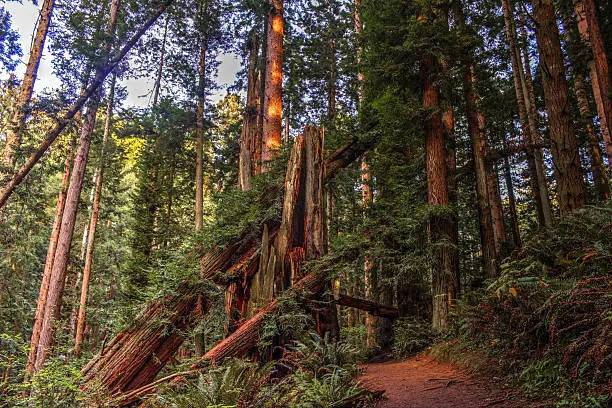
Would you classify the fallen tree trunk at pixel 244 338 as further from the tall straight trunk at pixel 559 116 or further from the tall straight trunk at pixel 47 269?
the tall straight trunk at pixel 47 269

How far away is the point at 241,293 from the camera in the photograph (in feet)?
22.2

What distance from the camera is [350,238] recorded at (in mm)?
7492

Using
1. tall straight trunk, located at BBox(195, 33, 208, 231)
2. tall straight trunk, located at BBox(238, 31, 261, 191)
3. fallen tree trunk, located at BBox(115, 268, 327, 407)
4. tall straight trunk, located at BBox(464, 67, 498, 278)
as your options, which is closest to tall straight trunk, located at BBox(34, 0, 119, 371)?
tall straight trunk, located at BBox(195, 33, 208, 231)

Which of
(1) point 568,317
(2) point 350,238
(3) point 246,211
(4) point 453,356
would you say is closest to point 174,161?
(3) point 246,211

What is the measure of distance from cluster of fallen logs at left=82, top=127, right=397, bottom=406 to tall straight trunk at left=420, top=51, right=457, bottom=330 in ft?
6.63

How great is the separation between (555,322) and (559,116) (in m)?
4.85

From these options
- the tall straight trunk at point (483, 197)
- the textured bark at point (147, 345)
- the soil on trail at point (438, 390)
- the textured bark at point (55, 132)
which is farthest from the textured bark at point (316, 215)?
the tall straight trunk at point (483, 197)

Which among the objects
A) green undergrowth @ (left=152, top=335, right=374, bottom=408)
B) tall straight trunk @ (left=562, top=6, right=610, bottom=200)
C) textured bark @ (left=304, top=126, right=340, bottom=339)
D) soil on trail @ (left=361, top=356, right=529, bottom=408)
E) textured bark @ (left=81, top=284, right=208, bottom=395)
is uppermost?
tall straight trunk @ (left=562, top=6, right=610, bottom=200)

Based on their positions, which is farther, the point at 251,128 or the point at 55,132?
the point at 251,128

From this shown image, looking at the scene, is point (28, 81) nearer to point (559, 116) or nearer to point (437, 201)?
point (437, 201)

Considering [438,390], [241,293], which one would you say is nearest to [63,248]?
[241,293]

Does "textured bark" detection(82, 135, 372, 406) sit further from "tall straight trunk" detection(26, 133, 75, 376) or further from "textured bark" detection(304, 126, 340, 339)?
"tall straight trunk" detection(26, 133, 75, 376)

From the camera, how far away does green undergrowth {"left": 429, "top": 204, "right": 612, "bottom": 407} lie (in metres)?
3.37

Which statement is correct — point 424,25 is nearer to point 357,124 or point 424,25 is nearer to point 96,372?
point 357,124
